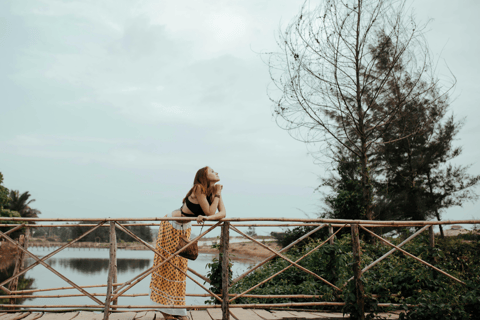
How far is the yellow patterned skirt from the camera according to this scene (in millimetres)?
3461

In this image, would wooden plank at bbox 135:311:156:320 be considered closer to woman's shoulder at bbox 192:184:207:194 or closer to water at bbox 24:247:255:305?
water at bbox 24:247:255:305

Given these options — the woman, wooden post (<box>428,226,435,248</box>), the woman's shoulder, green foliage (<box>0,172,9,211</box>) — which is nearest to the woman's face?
the woman

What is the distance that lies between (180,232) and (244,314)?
55.5 inches

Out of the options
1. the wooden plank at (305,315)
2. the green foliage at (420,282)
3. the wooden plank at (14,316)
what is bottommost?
the wooden plank at (305,315)

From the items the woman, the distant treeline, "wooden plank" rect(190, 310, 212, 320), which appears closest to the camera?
the woman

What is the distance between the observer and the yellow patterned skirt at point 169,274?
11.4ft

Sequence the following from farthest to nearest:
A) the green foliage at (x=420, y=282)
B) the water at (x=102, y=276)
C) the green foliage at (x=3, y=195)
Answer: the green foliage at (x=3, y=195) < the water at (x=102, y=276) < the green foliage at (x=420, y=282)

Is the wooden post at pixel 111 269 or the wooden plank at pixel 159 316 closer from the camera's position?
the wooden post at pixel 111 269

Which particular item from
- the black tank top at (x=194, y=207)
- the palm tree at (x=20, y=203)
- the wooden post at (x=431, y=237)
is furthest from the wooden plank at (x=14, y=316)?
the palm tree at (x=20, y=203)

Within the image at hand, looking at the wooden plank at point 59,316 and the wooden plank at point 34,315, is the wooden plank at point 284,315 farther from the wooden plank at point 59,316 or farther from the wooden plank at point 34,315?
the wooden plank at point 34,315

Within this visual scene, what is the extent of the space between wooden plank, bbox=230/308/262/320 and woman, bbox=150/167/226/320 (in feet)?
2.24

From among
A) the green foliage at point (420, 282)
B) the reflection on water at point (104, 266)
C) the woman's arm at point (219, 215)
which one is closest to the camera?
the woman's arm at point (219, 215)

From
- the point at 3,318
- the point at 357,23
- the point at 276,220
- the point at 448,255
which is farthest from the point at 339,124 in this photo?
the point at 3,318

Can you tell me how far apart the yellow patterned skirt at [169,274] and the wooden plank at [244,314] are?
2.34ft
